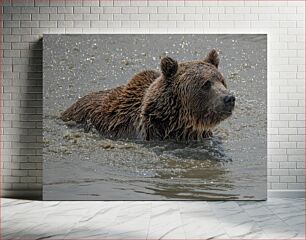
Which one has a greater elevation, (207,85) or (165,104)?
(207,85)

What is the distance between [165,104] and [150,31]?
773 mm

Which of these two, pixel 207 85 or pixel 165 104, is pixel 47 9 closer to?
pixel 165 104

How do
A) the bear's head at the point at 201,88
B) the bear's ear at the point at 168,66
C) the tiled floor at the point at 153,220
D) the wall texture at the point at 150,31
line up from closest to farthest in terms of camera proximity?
1. the tiled floor at the point at 153,220
2. the bear's head at the point at 201,88
3. the bear's ear at the point at 168,66
4. the wall texture at the point at 150,31

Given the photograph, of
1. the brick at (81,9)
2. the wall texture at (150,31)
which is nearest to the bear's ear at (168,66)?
the wall texture at (150,31)

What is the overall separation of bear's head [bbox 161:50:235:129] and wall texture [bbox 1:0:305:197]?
0.37 metres

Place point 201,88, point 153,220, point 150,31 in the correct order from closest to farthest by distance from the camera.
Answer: point 153,220 → point 201,88 → point 150,31

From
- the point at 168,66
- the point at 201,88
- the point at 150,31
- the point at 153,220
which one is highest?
the point at 150,31

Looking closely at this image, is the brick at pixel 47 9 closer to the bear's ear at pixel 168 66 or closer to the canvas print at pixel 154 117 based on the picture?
the canvas print at pixel 154 117

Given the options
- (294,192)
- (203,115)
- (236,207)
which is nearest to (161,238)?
(236,207)

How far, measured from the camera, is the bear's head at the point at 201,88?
5707 mm

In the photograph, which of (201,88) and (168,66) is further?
(168,66)

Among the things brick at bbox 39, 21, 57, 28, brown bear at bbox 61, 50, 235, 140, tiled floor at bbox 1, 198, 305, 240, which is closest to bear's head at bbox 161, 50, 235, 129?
brown bear at bbox 61, 50, 235, 140

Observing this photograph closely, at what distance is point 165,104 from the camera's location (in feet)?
19.0

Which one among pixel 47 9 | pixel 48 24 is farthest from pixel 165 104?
pixel 47 9
